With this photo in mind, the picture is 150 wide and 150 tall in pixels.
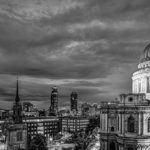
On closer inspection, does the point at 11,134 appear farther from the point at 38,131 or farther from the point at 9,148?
the point at 38,131

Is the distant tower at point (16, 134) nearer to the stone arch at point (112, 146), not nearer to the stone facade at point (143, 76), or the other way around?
the stone arch at point (112, 146)

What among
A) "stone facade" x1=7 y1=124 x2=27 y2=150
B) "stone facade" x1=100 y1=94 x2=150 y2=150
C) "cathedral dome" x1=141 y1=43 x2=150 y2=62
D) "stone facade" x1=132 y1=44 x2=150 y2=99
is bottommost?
"stone facade" x1=7 y1=124 x2=27 y2=150

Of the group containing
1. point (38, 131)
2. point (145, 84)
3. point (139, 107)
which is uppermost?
point (145, 84)

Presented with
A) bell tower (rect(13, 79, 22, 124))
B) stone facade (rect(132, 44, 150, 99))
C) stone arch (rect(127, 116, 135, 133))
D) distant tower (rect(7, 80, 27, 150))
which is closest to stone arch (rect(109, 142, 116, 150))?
stone arch (rect(127, 116, 135, 133))

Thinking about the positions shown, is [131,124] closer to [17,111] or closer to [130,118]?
[130,118]

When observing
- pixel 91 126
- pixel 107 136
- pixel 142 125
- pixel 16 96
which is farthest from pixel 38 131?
pixel 142 125

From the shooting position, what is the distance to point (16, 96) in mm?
93375

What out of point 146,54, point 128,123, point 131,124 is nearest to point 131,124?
point 131,124

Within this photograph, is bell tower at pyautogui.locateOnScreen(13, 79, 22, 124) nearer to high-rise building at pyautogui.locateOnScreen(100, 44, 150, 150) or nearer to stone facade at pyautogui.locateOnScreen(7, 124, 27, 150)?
stone facade at pyautogui.locateOnScreen(7, 124, 27, 150)

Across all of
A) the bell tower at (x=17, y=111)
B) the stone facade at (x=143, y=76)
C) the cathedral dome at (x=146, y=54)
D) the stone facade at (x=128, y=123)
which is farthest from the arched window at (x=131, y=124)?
the bell tower at (x=17, y=111)

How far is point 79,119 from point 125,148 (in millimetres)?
110001

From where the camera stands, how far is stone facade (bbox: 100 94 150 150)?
55094 millimetres

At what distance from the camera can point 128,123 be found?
5775cm

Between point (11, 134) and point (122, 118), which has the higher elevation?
point (122, 118)
